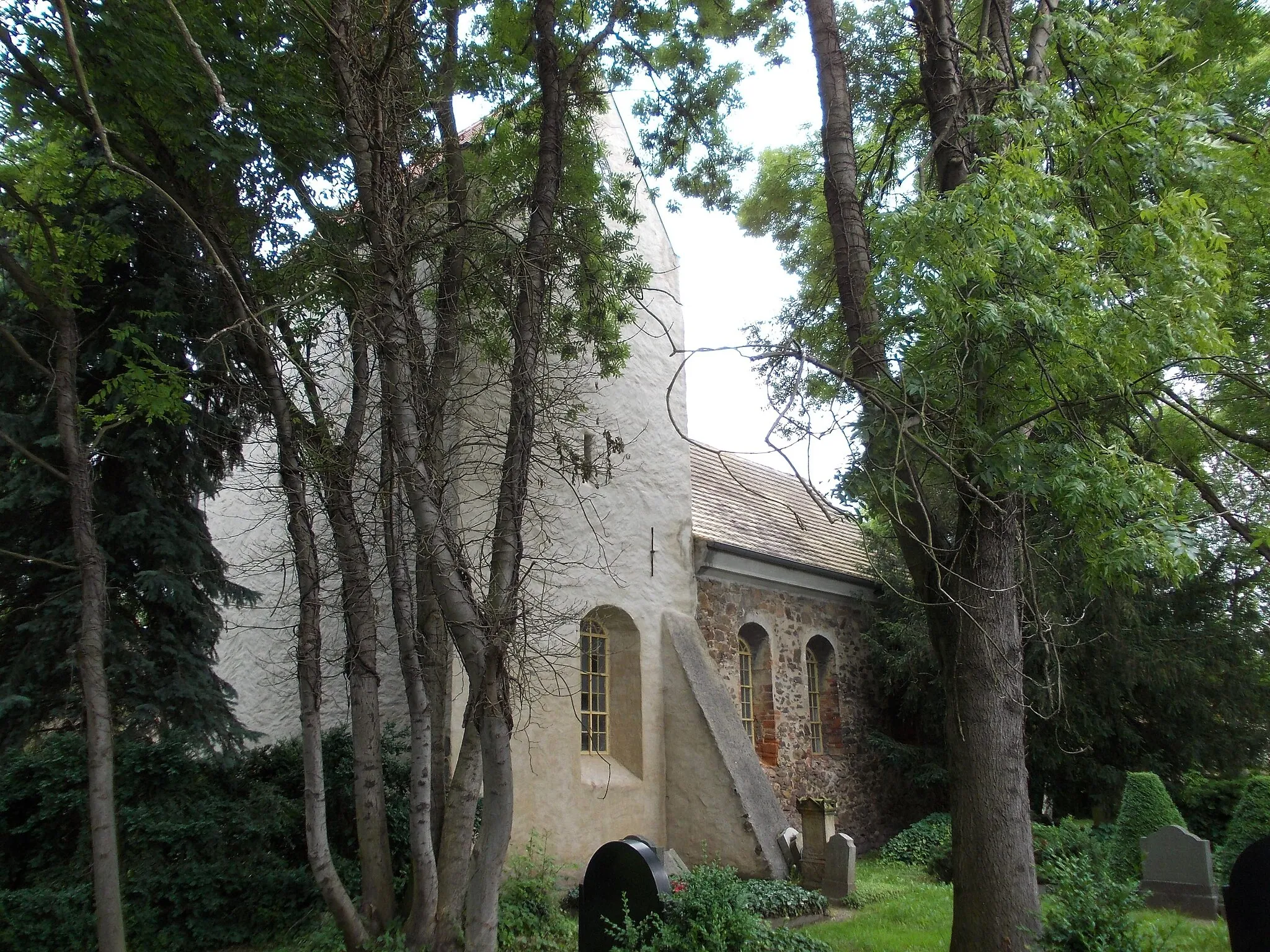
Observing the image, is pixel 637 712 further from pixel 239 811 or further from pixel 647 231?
pixel 647 231

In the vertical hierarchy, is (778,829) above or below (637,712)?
below

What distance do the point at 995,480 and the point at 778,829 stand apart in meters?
6.38

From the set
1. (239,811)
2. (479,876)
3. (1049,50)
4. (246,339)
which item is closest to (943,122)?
(1049,50)

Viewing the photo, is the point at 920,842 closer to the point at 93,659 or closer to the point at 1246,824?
the point at 1246,824

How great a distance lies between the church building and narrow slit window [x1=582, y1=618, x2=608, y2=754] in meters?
0.02

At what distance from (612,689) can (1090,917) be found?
6.84m

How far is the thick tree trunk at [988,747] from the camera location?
5117 millimetres

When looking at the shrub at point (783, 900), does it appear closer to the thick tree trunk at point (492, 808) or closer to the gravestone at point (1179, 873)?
the gravestone at point (1179, 873)

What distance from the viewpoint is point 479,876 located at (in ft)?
17.3

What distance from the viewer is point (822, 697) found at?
45.4 ft

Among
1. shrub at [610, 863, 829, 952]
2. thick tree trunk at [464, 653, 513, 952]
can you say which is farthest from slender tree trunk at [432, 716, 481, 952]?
shrub at [610, 863, 829, 952]

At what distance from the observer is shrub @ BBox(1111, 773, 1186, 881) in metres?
9.65

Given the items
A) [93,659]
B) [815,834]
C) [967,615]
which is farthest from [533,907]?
[967,615]

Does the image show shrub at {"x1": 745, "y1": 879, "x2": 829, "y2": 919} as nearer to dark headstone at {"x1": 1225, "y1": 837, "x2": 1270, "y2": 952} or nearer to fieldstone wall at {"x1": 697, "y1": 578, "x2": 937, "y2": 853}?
fieldstone wall at {"x1": 697, "y1": 578, "x2": 937, "y2": 853}
